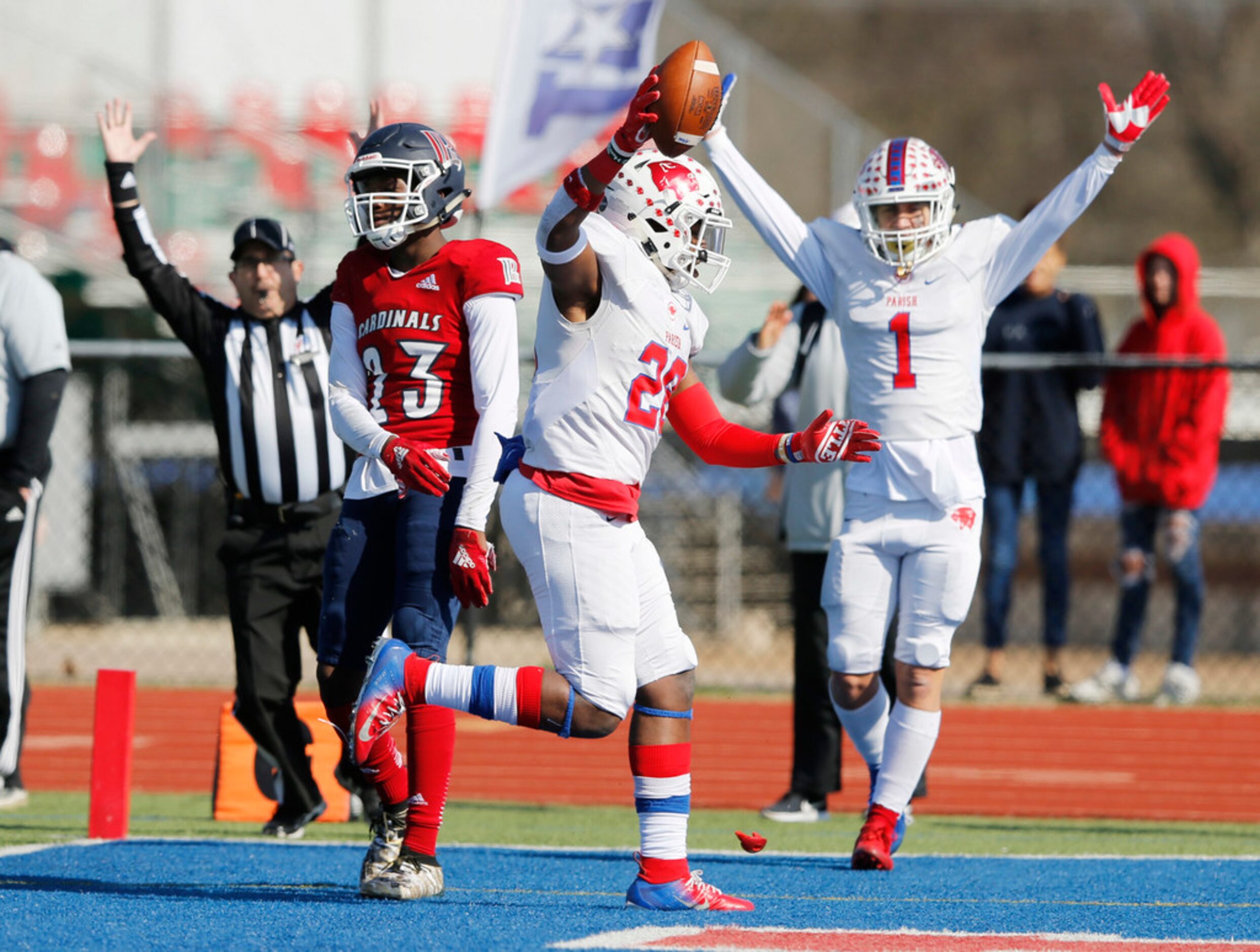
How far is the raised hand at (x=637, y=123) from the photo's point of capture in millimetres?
4387

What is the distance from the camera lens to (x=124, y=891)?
504 cm

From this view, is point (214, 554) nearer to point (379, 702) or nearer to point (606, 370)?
point (379, 702)

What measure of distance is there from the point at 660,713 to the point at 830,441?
83 centimetres

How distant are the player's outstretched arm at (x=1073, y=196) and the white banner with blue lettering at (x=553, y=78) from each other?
482 centimetres

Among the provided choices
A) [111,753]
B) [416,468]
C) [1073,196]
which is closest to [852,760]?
[1073,196]

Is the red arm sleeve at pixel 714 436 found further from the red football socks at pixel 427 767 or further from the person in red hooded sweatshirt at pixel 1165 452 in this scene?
the person in red hooded sweatshirt at pixel 1165 452

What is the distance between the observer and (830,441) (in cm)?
489

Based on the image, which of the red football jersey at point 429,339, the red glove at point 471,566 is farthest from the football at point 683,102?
the red glove at point 471,566

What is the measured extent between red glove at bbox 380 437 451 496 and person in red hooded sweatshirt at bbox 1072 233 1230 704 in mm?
6954

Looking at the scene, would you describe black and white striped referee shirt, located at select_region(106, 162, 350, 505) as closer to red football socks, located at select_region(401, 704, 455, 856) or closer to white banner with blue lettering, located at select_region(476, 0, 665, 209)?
red football socks, located at select_region(401, 704, 455, 856)

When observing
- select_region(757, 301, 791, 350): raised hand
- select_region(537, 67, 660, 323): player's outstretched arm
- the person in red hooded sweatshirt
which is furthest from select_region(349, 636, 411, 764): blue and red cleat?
the person in red hooded sweatshirt

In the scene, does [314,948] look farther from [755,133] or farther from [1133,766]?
[755,133]

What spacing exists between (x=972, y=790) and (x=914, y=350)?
122 inches

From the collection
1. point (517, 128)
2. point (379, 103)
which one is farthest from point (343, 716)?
point (517, 128)
